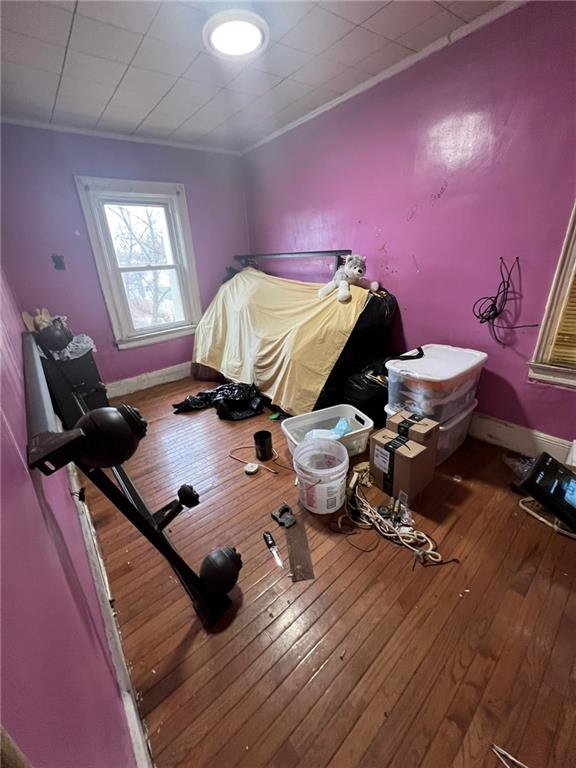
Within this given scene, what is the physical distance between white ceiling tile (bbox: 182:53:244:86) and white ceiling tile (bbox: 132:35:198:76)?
0.05 meters

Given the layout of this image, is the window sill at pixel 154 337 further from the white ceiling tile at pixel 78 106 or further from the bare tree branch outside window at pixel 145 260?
the white ceiling tile at pixel 78 106

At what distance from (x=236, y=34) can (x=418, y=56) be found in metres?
1.21

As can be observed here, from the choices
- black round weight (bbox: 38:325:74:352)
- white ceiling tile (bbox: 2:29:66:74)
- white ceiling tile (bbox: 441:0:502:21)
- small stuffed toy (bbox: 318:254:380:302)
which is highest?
white ceiling tile (bbox: 441:0:502:21)

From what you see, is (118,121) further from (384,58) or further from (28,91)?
(384,58)

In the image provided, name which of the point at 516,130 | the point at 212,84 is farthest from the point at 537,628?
the point at 212,84

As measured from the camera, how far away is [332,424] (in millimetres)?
2400

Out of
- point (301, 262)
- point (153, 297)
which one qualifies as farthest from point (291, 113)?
point (153, 297)

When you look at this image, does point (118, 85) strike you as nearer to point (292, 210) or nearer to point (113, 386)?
point (292, 210)

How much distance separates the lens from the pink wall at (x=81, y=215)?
2758 mm

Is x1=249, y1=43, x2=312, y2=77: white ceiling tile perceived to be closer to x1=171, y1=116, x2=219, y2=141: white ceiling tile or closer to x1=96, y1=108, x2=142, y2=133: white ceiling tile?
x1=171, y1=116, x2=219, y2=141: white ceiling tile

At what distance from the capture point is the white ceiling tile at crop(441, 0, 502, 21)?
169cm

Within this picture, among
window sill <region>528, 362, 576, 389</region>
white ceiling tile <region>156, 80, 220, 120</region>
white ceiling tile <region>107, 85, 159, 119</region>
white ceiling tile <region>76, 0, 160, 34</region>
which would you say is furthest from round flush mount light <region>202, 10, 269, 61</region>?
window sill <region>528, 362, 576, 389</region>

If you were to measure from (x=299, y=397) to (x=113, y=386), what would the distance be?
223 centimetres

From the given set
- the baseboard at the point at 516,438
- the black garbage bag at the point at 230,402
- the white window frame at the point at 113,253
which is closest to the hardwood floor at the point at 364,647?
the baseboard at the point at 516,438
